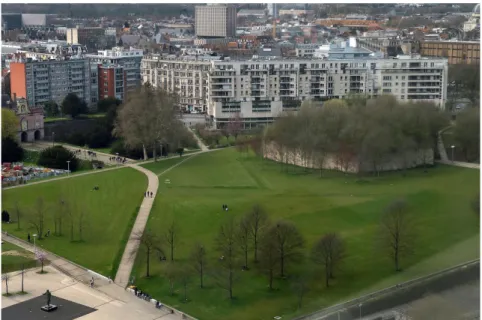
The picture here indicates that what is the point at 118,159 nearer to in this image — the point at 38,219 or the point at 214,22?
the point at 38,219

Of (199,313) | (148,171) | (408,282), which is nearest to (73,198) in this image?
(148,171)

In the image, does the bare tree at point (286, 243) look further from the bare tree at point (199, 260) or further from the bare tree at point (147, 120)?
the bare tree at point (147, 120)

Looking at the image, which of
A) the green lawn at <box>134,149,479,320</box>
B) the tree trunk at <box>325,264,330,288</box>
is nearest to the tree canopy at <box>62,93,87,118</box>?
the green lawn at <box>134,149,479,320</box>

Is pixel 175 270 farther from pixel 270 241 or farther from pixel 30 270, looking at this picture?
pixel 30 270

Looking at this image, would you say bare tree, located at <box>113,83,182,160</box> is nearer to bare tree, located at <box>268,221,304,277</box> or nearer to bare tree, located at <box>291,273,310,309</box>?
bare tree, located at <box>268,221,304,277</box>

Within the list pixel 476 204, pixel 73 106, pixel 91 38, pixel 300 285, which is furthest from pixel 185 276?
pixel 91 38

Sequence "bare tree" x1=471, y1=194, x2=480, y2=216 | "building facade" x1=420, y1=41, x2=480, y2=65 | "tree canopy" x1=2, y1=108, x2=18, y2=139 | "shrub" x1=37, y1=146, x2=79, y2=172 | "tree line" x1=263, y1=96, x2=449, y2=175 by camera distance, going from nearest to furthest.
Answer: "bare tree" x1=471, y1=194, x2=480, y2=216
"tree line" x1=263, y1=96, x2=449, y2=175
"building facade" x1=420, y1=41, x2=480, y2=65
"shrub" x1=37, y1=146, x2=79, y2=172
"tree canopy" x1=2, y1=108, x2=18, y2=139
